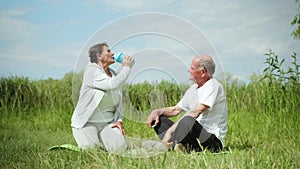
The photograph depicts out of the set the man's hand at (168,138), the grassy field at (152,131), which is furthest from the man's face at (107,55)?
the man's hand at (168,138)

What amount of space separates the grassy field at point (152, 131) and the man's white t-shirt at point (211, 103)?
15cm

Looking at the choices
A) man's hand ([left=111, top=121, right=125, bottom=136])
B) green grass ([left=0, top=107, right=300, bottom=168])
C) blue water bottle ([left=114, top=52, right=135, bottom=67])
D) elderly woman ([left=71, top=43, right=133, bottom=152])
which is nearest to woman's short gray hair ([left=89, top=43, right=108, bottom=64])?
elderly woman ([left=71, top=43, right=133, bottom=152])

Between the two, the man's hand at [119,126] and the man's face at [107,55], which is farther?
the man's hand at [119,126]

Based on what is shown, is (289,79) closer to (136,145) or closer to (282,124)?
(282,124)

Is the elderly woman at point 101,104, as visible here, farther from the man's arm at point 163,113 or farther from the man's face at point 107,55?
the man's arm at point 163,113

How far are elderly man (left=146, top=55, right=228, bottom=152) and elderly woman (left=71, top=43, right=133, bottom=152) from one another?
1.42 feet

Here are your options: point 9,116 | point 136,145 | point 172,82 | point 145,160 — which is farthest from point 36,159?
point 9,116

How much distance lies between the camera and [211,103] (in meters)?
3.97

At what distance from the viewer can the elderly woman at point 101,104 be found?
411 centimetres

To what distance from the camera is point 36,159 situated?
391 centimetres

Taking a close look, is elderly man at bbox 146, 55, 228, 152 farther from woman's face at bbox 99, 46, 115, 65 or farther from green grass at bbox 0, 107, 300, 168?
woman's face at bbox 99, 46, 115, 65

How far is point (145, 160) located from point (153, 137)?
1.01 metres

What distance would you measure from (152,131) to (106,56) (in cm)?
104

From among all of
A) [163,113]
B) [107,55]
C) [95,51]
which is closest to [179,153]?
[163,113]
